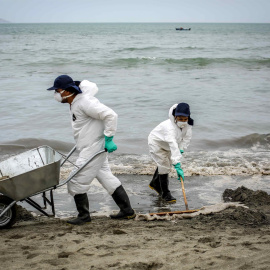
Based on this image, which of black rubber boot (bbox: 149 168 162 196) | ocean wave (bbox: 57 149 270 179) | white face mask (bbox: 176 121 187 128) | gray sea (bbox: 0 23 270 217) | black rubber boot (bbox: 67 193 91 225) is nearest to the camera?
black rubber boot (bbox: 67 193 91 225)

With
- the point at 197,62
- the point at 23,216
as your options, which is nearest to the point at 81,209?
the point at 23,216

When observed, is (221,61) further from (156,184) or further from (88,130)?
(88,130)

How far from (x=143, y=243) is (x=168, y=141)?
182 centimetres

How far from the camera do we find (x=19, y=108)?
1277cm

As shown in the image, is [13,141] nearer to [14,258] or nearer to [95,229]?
[95,229]

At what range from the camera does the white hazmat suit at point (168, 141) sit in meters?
5.24

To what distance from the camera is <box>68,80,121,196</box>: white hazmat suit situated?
4.41 metres

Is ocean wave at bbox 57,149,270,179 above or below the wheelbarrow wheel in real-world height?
below

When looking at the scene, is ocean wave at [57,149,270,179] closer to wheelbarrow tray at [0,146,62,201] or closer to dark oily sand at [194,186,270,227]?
dark oily sand at [194,186,270,227]

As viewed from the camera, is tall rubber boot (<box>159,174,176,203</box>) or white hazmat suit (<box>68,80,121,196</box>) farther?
tall rubber boot (<box>159,174,176,203</box>)

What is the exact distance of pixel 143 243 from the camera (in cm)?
375

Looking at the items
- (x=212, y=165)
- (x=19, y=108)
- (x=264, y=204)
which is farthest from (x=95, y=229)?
(x=19, y=108)

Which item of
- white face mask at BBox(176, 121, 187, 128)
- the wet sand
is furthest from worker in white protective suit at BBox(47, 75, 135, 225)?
white face mask at BBox(176, 121, 187, 128)

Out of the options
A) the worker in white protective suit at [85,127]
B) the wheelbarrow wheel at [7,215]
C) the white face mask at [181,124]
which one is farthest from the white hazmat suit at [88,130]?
the white face mask at [181,124]
